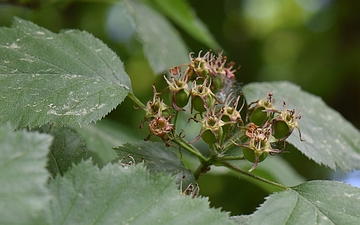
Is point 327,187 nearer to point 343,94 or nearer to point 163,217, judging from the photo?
point 163,217

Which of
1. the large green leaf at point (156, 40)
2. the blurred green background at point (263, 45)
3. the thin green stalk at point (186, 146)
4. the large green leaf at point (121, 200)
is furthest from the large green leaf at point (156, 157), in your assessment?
the blurred green background at point (263, 45)

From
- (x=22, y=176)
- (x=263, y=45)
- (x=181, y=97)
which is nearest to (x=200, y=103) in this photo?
(x=181, y=97)

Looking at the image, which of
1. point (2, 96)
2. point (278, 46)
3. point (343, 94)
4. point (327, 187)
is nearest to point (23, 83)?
point (2, 96)

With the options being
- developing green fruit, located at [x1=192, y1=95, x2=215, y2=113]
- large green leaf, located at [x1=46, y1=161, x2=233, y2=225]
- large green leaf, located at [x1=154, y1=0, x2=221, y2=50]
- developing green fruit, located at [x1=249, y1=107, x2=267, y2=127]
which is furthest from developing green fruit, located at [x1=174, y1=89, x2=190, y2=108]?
large green leaf, located at [x1=154, y1=0, x2=221, y2=50]

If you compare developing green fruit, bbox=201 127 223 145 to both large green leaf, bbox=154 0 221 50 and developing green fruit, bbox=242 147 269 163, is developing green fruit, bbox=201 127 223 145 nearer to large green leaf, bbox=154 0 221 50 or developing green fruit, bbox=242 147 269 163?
developing green fruit, bbox=242 147 269 163

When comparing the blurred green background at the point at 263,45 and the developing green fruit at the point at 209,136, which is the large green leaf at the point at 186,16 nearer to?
the blurred green background at the point at 263,45

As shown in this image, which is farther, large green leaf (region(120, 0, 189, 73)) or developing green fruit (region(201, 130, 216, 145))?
large green leaf (region(120, 0, 189, 73))

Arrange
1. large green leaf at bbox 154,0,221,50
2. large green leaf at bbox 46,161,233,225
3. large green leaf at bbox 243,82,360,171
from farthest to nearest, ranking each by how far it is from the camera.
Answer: large green leaf at bbox 154,0,221,50, large green leaf at bbox 243,82,360,171, large green leaf at bbox 46,161,233,225
